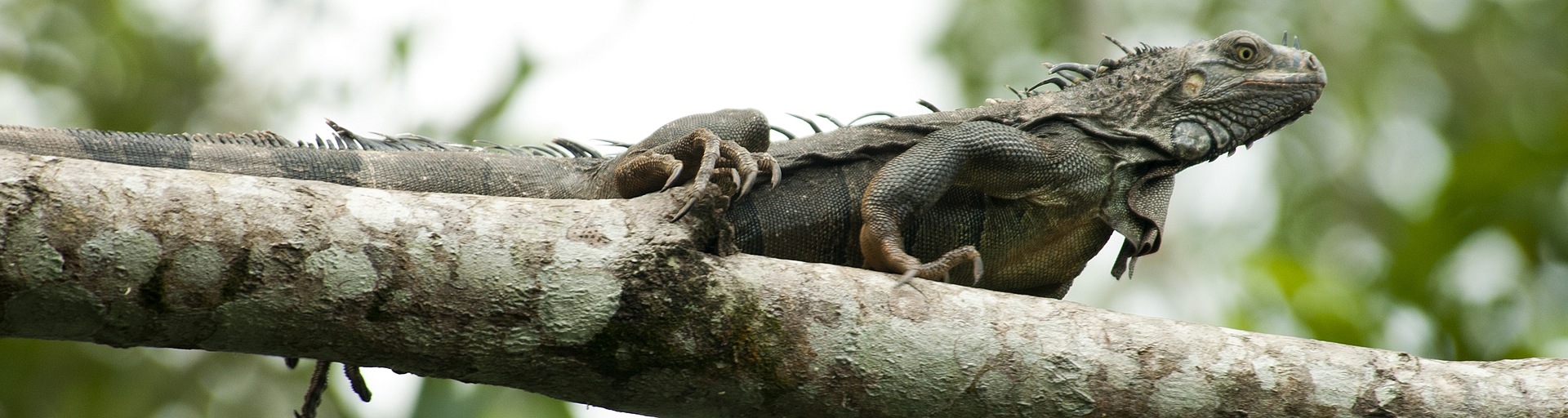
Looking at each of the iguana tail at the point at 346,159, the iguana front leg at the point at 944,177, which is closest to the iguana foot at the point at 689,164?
the iguana tail at the point at 346,159

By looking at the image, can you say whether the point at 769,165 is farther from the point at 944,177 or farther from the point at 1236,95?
the point at 1236,95

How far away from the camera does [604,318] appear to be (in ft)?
12.1

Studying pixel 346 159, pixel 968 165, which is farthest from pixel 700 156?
pixel 346 159

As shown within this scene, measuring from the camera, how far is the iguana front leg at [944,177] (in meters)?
5.00

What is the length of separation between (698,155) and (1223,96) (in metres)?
3.03

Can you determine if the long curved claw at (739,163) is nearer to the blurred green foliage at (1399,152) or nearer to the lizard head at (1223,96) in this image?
the lizard head at (1223,96)

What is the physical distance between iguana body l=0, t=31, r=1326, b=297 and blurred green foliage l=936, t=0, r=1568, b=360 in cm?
403

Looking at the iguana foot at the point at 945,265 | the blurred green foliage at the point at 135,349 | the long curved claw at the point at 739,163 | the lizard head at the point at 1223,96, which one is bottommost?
the blurred green foliage at the point at 135,349

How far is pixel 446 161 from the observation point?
18.4ft

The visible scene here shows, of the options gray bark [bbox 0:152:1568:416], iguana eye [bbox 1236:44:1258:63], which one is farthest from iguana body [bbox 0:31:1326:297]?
gray bark [bbox 0:152:1568:416]

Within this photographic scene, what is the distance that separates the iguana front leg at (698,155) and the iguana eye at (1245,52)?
8.96ft

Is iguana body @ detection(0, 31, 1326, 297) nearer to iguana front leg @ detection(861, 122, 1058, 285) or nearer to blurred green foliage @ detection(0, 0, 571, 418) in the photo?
iguana front leg @ detection(861, 122, 1058, 285)

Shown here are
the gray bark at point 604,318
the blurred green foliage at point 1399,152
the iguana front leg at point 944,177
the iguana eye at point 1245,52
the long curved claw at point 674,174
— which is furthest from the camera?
the blurred green foliage at point 1399,152

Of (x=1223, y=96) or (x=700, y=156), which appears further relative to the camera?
(x=1223, y=96)
